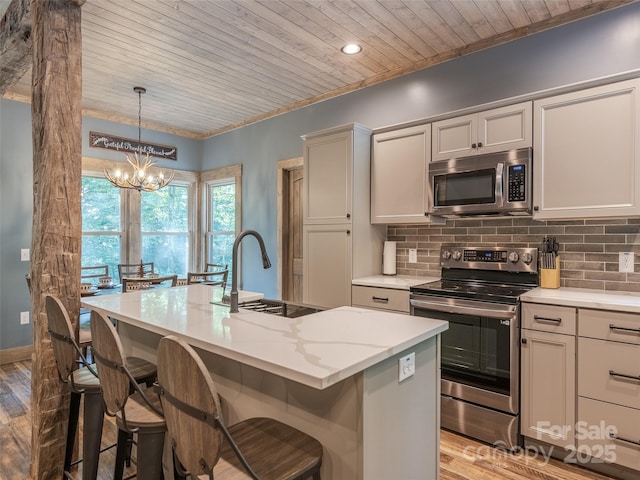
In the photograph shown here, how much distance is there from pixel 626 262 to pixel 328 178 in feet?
7.42

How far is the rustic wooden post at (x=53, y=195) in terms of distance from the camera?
2.04m

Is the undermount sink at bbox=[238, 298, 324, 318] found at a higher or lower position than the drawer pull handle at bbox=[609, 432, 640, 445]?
higher

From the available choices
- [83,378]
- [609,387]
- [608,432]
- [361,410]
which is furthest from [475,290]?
[83,378]

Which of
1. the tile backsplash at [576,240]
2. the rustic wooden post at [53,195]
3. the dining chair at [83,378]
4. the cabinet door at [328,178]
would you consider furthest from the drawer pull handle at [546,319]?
the rustic wooden post at [53,195]

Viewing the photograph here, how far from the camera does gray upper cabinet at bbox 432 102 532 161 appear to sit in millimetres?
2624

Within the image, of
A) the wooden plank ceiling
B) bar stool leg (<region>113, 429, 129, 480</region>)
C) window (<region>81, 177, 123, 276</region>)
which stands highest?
the wooden plank ceiling

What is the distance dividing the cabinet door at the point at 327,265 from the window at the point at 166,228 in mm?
2748

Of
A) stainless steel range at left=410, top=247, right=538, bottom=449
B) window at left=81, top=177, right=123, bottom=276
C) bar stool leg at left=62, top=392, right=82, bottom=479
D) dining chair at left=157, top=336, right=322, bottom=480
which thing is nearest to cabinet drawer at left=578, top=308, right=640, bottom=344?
stainless steel range at left=410, top=247, right=538, bottom=449

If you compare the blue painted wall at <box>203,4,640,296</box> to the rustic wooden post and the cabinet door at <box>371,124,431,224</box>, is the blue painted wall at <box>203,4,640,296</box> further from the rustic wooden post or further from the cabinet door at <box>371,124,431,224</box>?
the rustic wooden post

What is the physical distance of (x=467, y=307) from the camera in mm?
2535

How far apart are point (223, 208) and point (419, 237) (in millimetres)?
3170

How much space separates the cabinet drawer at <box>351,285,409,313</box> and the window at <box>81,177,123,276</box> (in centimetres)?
342

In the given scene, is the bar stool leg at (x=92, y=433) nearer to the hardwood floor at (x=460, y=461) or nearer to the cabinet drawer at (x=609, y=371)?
the hardwood floor at (x=460, y=461)

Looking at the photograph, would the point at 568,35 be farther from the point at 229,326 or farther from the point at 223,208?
the point at 223,208
